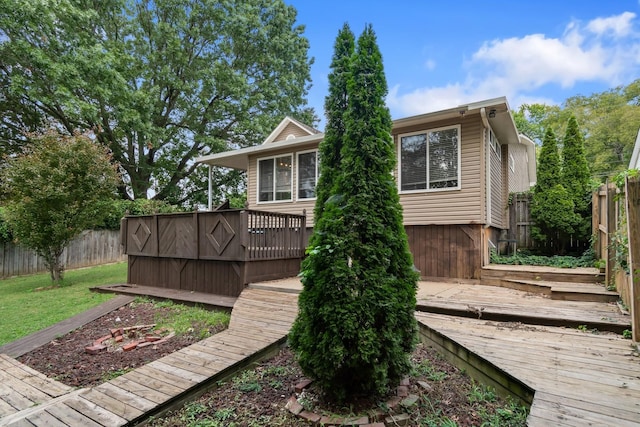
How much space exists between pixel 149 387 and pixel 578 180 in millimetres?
9507

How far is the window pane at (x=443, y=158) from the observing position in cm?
719

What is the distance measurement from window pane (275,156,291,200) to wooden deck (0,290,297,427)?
5.88m

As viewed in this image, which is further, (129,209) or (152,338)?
(129,209)

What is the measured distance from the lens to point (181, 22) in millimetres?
16234

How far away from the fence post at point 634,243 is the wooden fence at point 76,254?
12.5 m

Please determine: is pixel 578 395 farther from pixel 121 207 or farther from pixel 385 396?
pixel 121 207

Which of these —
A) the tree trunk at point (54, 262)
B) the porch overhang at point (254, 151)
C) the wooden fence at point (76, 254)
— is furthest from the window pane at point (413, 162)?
the wooden fence at point (76, 254)

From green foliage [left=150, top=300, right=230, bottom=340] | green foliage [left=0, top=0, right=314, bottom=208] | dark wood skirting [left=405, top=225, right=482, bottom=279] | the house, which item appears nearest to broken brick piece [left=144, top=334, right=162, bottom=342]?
green foliage [left=150, top=300, right=230, bottom=340]

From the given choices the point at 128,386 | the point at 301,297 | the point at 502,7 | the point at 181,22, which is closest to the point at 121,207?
the point at 181,22

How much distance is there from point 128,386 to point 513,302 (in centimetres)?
473

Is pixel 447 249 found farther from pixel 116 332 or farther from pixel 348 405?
pixel 116 332

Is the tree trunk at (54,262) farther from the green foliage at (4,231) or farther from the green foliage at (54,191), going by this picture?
the green foliage at (4,231)

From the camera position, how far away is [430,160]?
7438 mm

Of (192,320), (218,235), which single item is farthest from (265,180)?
(192,320)
